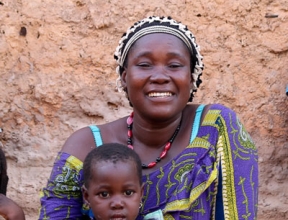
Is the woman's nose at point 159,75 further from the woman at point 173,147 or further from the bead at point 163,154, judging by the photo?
the bead at point 163,154

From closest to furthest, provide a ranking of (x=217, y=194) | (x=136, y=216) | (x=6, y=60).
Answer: (x=136, y=216) → (x=217, y=194) → (x=6, y=60)

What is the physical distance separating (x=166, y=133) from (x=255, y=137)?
4.28 ft

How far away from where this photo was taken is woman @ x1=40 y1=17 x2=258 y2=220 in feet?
10.2

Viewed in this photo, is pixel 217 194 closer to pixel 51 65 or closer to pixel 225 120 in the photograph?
pixel 225 120

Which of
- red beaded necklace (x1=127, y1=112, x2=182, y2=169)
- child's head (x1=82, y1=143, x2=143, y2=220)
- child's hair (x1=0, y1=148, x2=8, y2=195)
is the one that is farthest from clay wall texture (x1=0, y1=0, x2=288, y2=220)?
child's head (x1=82, y1=143, x2=143, y2=220)

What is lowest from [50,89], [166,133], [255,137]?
[166,133]

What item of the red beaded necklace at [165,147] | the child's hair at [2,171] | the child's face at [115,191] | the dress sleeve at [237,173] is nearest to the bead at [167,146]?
the red beaded necklace at [165,147]

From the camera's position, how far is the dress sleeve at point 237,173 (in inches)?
122

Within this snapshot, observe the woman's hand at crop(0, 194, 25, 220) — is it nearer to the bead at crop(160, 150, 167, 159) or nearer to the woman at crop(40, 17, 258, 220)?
the woman at crop(40, 17, 258, 220)

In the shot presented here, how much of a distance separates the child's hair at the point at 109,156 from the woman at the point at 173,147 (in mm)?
175

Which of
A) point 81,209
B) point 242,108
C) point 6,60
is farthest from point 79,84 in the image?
point 81,209

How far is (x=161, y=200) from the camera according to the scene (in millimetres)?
3123

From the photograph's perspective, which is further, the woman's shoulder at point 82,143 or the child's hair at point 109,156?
the woman's shoulder at point 82,143

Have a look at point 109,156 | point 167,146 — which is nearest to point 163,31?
point 167,146
